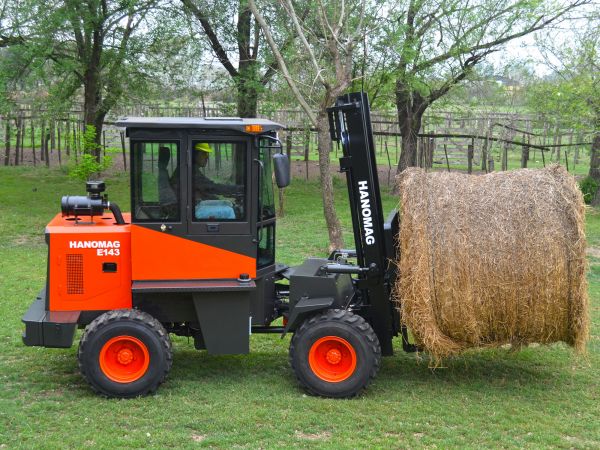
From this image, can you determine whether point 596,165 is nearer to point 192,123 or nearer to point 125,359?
point 192,123

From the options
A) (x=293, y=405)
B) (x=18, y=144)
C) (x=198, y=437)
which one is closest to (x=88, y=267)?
(x=198, y=437)

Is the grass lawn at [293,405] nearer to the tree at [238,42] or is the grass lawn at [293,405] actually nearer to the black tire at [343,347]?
the black tire at [343,347]

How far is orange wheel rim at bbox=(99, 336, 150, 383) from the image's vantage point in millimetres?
6641

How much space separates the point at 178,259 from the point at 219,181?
2.62 feet

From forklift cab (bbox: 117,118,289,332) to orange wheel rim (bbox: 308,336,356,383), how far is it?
881 millimetres

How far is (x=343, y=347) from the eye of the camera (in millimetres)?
6809

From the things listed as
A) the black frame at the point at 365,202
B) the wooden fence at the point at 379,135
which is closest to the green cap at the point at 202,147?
the black frame at the point at 365,202

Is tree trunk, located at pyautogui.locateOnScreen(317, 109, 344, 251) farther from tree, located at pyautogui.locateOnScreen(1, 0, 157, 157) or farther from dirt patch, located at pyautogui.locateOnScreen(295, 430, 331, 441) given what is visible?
dirt patch, located at pyautogui.locateOnScreen(295, 430, 331, 441)

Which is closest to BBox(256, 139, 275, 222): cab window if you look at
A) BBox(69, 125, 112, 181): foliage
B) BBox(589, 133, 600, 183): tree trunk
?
BBox(69, 125, 112, 181): foliage

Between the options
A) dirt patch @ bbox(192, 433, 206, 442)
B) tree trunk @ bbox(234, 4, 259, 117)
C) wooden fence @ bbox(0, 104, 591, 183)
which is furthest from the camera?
wooden fence @ bbox(0, 104, 591, 183)

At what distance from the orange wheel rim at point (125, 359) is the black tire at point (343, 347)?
1.34 metres

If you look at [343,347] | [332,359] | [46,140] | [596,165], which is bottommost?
[332,359]

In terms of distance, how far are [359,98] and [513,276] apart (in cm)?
213

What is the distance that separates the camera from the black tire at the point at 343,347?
22.0 ft
